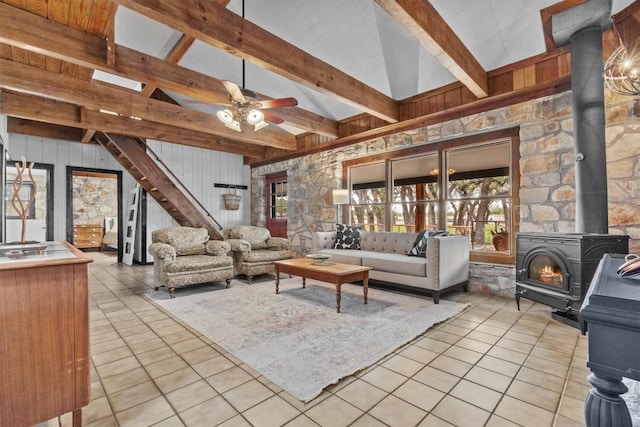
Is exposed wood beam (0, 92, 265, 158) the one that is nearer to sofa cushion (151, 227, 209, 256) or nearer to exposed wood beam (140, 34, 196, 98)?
exposed wood beam (140, 34, 196, 98)

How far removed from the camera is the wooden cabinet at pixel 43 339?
4.42 feet

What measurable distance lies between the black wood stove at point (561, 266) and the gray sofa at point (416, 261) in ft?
2.35

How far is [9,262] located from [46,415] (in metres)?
0.75

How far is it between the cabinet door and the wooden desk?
209 cm

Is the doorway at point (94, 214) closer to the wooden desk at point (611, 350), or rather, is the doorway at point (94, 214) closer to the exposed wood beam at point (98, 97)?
the exposed wood beam at point (98, 97)

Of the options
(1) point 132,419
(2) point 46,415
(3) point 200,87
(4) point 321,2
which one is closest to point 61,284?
(2) point 46,415

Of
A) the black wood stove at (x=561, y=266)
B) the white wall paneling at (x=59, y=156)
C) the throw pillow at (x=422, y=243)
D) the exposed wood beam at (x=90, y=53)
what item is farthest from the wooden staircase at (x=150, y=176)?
the black wood stove at (x=561, y=266)

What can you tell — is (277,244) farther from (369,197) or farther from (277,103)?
(277,103)

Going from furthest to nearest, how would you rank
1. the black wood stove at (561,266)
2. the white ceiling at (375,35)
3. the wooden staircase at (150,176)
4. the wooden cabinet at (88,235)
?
1. the wooden cabinet at (88,235)
2. the wooden staircase at (150,176)
3. the white ceiling at (375,35)
4. the black wood stove at (561,266)

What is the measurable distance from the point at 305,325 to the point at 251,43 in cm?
271

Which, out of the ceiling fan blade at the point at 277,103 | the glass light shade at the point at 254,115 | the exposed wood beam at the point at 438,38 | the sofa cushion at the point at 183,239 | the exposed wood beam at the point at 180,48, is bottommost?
the sofa cushion at the point at 183,239

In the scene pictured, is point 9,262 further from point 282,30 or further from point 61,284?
point 282,30

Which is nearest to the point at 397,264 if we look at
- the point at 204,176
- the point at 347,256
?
the point at 347,256

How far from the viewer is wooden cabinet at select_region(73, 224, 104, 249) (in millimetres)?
9039
